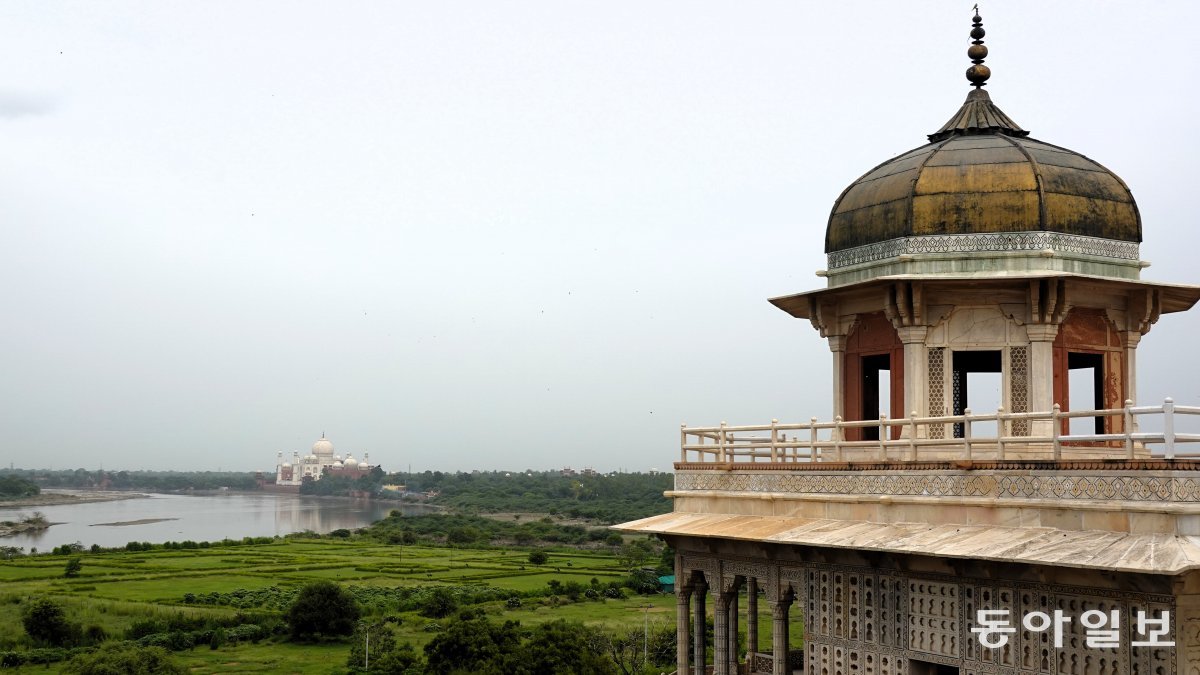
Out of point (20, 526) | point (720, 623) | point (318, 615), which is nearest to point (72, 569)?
point (318, 615)

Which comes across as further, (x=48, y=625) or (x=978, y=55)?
(x=48, y=625)

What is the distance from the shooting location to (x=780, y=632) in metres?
11.5

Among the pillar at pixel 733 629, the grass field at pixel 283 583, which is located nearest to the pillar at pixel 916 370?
the pillar at pixel 733 629

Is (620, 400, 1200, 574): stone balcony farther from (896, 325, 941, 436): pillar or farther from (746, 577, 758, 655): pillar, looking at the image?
(746, 577, 758, 655): pillar

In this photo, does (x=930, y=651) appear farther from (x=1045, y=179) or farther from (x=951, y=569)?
(x=1045, y=179)

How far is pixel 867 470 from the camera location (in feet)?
34.3

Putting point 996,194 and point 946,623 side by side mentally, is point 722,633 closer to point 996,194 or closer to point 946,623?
point 946,623

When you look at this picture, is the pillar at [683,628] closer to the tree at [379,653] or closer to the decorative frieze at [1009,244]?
the decorative frieze at [1009,244]

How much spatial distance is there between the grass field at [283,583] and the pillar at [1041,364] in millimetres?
29933

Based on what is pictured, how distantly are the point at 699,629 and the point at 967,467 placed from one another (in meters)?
4.92

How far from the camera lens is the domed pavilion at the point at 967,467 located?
809 centimetres

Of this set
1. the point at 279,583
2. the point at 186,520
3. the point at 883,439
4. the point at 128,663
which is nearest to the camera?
the point at 883,439

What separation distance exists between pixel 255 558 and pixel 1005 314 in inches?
2596

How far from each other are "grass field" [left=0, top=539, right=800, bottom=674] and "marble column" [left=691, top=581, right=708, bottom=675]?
2793cm
